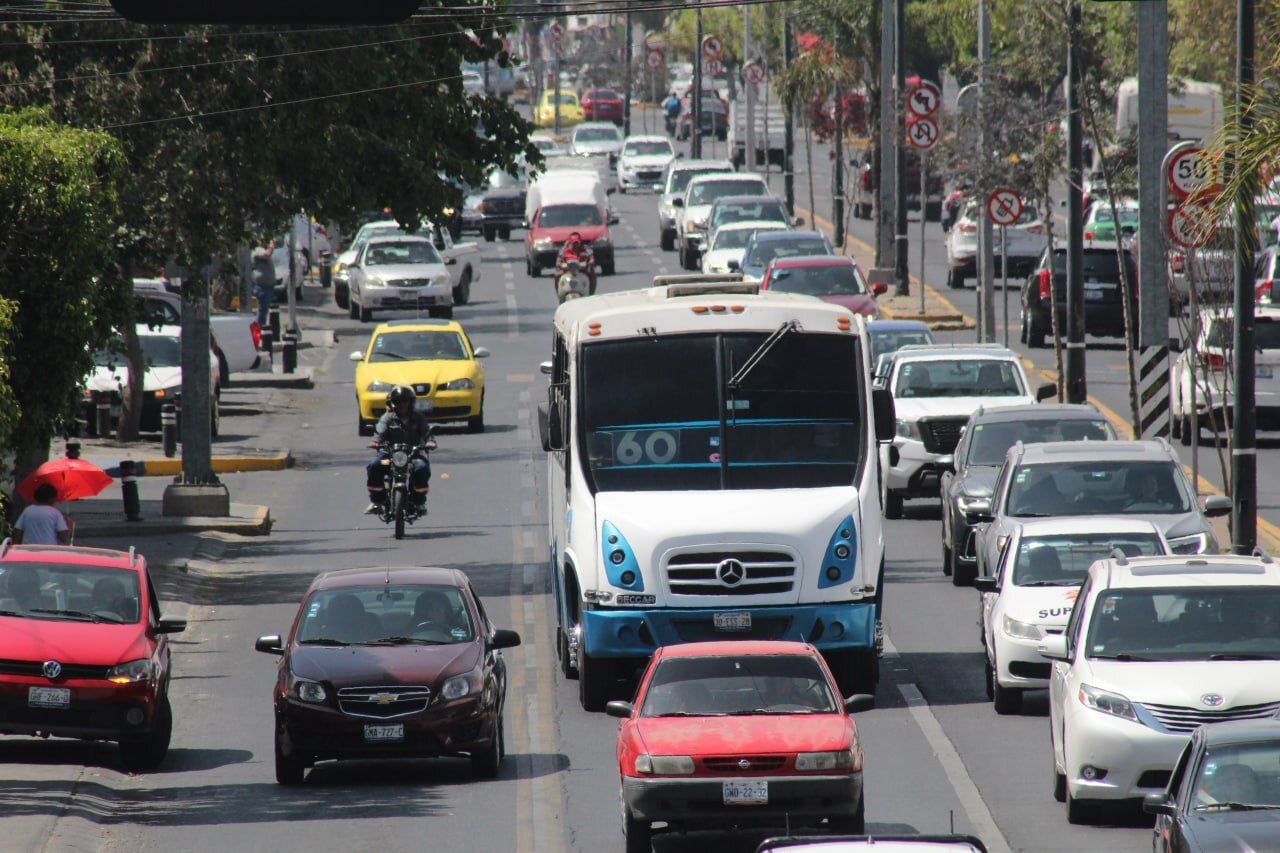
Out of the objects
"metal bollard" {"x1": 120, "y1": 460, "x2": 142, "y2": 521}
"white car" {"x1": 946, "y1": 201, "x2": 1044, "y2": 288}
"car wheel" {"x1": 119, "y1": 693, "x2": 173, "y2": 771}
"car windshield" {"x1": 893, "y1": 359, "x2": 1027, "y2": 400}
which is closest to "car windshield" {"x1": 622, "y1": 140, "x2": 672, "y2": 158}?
"white car" {"x1": 946, "y1": 201, "x2": 1044, "y2": 288}

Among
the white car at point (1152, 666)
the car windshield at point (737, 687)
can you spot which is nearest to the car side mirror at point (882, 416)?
the white car at point (1152, 666)

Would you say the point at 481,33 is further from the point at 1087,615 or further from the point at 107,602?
the point at 1087,615

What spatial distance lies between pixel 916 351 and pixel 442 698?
16377 mm

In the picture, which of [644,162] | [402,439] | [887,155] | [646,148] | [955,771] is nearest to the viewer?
[955,771]

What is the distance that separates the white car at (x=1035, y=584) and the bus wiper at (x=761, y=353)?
247 centimetres

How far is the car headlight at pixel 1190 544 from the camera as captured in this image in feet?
67.8

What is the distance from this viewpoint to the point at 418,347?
39.6 meters

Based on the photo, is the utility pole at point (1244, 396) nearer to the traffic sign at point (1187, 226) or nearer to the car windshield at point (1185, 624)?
the traffic sign at point (1187, 226)

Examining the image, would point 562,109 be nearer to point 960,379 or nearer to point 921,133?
point 921,133

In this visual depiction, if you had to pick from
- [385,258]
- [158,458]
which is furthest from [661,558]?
[385,258]

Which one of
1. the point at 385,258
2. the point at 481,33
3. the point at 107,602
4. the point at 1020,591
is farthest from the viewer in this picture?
the point at 385,258

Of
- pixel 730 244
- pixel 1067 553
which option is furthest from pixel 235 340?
pixel 1067 553

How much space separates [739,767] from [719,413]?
556 cm

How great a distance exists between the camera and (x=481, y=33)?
27453mm
